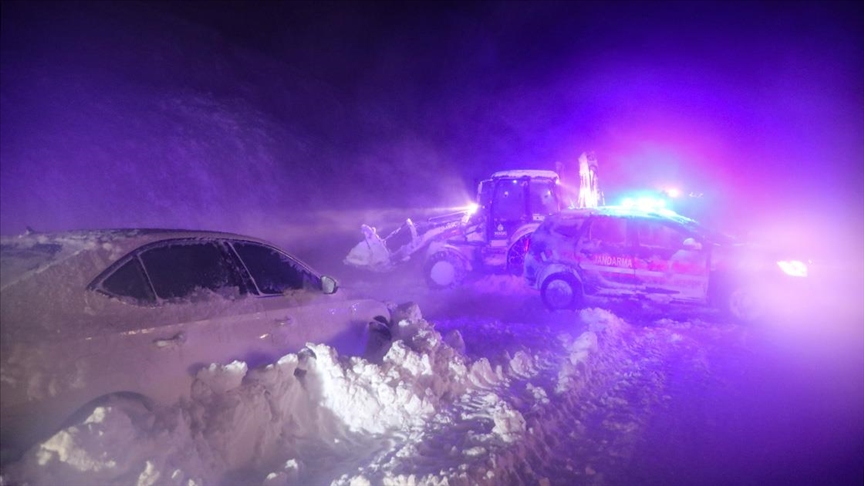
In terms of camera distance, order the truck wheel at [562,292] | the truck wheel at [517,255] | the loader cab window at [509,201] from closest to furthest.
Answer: the truck wheel at [562,292] → the truck wheel at [517,255] → the loader cab window at [509,201]

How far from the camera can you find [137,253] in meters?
3.29

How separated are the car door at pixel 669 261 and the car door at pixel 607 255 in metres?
0.16

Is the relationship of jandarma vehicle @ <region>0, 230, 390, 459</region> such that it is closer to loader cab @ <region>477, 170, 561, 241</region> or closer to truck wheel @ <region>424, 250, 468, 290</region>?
truck wheel @ <region>424, 250, 468, 290</region>

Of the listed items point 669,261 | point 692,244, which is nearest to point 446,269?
point 669,261

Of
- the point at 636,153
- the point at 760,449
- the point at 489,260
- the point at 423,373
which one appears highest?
the point at 636,153

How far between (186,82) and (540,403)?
22653 mm

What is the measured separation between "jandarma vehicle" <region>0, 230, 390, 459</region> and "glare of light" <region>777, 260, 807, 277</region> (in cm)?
744

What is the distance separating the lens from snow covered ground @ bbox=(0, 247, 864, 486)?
300cm

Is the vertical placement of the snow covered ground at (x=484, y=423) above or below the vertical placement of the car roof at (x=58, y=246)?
below

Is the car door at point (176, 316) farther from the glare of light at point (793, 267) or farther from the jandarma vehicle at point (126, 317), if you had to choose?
the glare of light at point (793, 267)

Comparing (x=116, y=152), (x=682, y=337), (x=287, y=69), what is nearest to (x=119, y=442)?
(x=682, y=337)

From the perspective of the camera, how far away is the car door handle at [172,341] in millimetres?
3148

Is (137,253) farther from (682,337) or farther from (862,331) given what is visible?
(862,331)

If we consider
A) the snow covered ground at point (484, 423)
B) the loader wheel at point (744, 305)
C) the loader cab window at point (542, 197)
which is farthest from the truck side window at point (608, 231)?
the loader cab window at point (542, 197)
